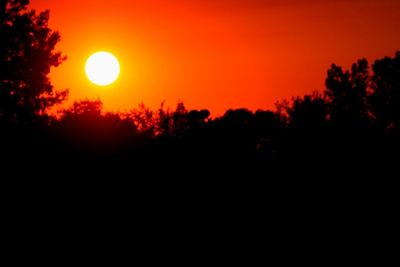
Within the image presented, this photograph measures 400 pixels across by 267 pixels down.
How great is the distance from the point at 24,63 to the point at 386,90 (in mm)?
52150

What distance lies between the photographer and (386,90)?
66.4 metres

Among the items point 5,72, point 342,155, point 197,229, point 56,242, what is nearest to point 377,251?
point 197,229

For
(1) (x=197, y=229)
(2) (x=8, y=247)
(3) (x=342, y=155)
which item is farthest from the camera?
(3) (x=342, y=155)

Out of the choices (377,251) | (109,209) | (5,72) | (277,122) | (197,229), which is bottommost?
(377,251)

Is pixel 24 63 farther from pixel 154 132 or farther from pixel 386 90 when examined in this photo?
pixel 386 90

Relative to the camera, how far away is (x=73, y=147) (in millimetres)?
25359

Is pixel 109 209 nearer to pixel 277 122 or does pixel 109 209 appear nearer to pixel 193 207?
pixel 193 207

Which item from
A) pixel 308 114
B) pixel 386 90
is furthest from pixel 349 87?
pixel 308 114

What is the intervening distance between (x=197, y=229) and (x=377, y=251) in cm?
868

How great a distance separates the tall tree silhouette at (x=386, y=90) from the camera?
64188 mm

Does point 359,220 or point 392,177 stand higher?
point 392,177

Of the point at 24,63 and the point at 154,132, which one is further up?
the point at 24,63

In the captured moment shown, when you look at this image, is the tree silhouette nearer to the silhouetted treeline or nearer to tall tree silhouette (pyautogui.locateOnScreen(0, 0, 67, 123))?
the silhouetted treeline

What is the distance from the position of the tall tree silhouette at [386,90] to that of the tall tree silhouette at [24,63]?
46.6 m
